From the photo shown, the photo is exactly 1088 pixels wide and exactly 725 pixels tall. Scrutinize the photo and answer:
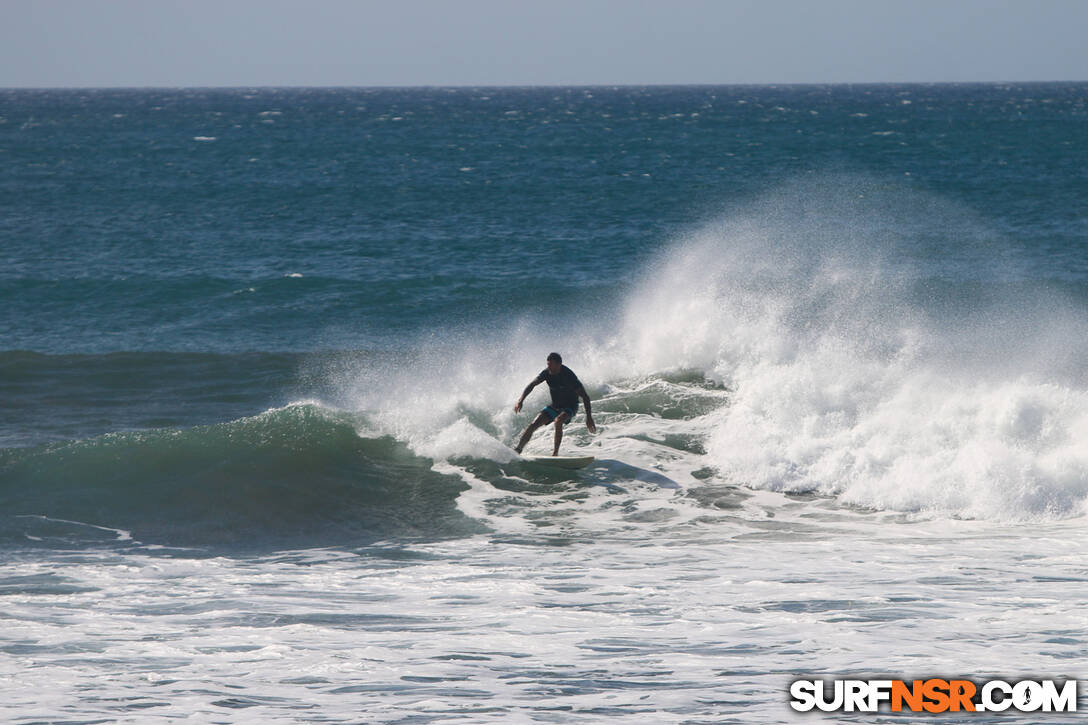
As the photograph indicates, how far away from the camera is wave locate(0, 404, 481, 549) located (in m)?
12.5

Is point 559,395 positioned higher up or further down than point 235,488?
higher up

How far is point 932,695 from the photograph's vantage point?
7680 millimetres

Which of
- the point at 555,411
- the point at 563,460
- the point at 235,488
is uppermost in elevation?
the point at 555,411

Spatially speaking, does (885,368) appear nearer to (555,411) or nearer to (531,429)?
(555,411)

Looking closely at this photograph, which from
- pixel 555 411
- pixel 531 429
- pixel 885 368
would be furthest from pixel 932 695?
pixel 885 368

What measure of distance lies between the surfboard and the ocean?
1.27 ft

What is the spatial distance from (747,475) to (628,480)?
1.52m

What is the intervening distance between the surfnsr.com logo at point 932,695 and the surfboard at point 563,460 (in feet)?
23.0

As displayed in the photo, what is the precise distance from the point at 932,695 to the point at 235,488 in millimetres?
9078

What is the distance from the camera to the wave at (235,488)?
41.0ft

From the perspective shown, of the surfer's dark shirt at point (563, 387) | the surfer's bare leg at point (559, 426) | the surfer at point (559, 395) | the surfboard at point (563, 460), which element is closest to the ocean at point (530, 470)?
the surfboard at point (563, 460)

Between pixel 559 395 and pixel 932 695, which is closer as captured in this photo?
pixel 932 695

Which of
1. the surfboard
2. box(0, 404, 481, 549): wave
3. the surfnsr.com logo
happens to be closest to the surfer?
the surfboard

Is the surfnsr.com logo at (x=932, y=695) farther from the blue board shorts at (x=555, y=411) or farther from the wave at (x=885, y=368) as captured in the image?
the blue board shorts at (x=555, y=411)
